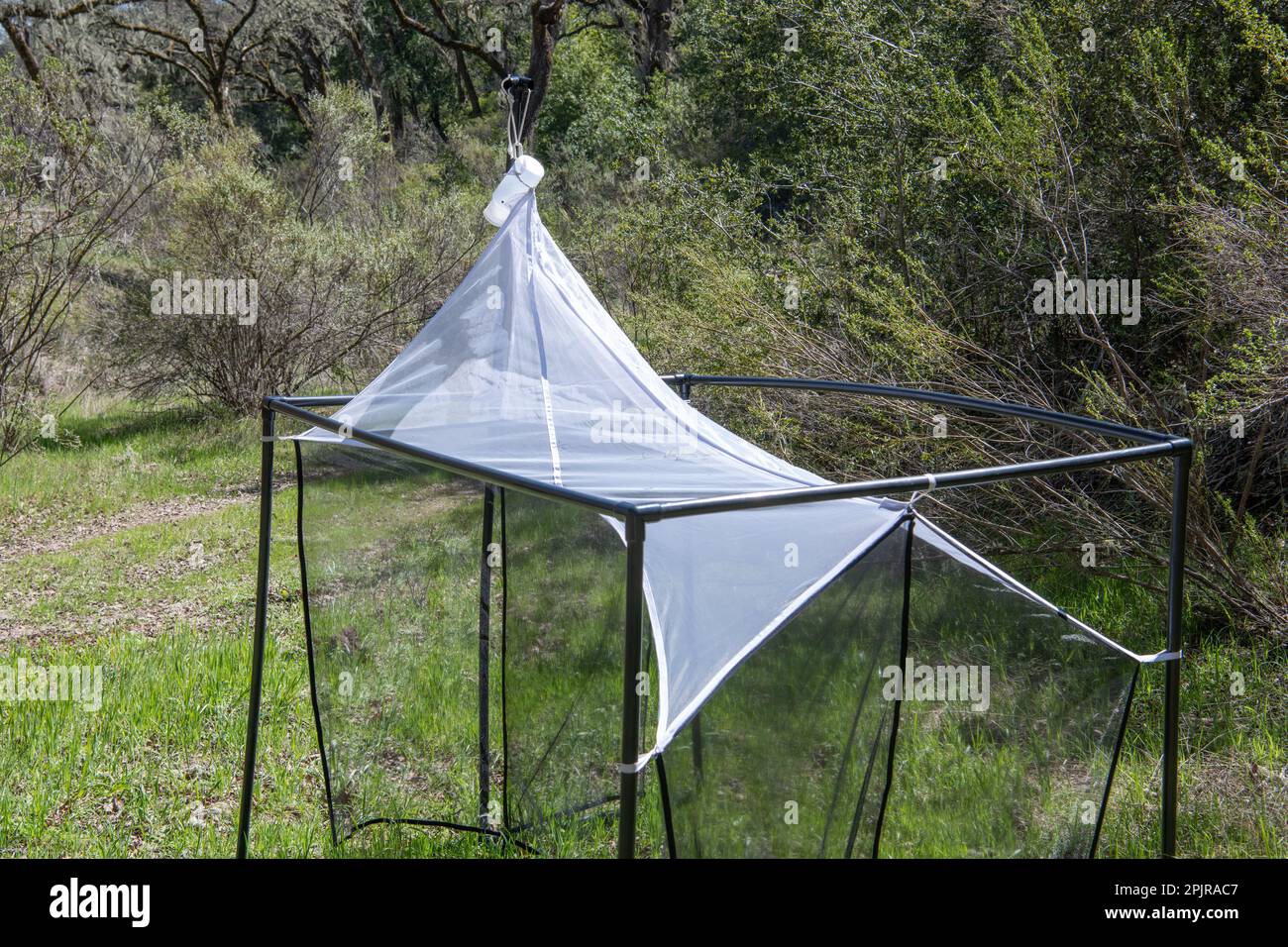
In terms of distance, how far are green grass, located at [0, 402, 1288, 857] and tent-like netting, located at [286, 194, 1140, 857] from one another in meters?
0.01

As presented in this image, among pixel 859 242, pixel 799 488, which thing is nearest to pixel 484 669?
pixel 799 488

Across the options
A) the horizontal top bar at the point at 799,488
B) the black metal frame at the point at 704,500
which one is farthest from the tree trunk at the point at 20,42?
the horizontal top bar at the point at 799,488

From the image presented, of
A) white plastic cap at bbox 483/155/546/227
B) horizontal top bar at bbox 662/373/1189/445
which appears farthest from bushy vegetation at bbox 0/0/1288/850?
horizontal top bar at bbox 662/373/1189/445

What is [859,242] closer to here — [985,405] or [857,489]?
[985,405]

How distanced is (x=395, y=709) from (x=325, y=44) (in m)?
19.7

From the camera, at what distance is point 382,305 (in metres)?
A: 11.8

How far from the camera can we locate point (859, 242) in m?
7.34

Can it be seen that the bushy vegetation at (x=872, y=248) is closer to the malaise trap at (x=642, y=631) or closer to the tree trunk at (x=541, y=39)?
the tree trunk at (x=541, y=39)

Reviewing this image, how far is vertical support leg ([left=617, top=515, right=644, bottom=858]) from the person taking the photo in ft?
6.12

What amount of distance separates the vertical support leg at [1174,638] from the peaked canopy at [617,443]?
60 centimetres

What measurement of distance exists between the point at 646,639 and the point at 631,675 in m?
1.05

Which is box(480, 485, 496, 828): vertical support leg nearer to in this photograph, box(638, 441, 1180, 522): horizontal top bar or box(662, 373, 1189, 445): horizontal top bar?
box(662, 373, 1189, 445): horizontal top bar
